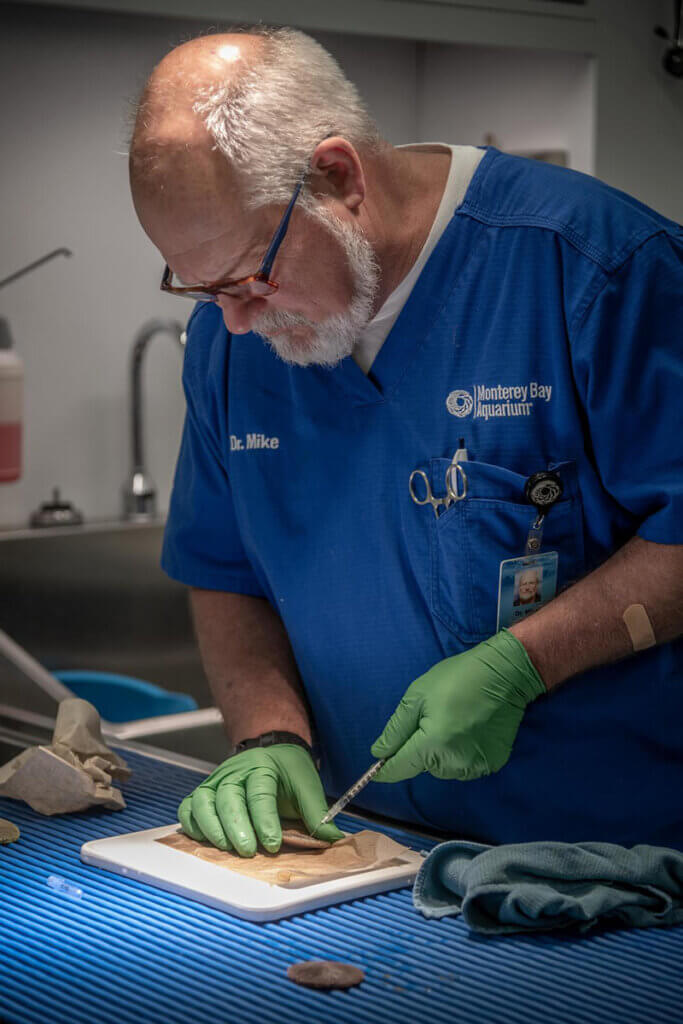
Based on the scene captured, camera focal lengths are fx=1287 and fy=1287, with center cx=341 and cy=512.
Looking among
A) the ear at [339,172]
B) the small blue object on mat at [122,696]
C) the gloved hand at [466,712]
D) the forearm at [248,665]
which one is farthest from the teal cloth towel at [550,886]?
the small blue object on mat at [122,696]

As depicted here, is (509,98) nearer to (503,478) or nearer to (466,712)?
(503,478)

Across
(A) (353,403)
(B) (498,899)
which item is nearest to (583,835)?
(B) (498,899)

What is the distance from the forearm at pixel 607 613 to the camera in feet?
4.11

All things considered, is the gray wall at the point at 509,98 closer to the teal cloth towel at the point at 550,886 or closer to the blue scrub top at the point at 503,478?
the blue scrub top at the point at 503,478

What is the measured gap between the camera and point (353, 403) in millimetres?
1404

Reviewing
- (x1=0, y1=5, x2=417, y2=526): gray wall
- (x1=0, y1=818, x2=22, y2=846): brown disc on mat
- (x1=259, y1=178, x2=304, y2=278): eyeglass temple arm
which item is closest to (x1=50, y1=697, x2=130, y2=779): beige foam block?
(x1=0, y1=818, x2=22, y2=846): brown disc on mat

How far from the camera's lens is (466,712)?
1.25 metres

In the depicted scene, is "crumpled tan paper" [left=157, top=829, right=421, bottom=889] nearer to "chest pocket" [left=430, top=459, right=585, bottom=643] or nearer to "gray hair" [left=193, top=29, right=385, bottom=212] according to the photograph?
"chest pocket" [left=430, top=459, right=585, bottom=643]

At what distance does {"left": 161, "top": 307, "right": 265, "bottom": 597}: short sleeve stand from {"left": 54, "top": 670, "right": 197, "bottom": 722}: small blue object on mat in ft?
2.66

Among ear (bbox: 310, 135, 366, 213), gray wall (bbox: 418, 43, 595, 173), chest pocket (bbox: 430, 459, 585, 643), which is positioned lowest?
chest pocket (bbox: 430, 459, 585, 643)

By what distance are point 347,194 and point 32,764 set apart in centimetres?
70

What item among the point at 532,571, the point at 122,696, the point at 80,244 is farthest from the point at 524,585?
the point at 80,244

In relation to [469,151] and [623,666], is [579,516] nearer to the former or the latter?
[623,666]

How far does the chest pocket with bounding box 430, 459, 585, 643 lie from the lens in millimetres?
1309
